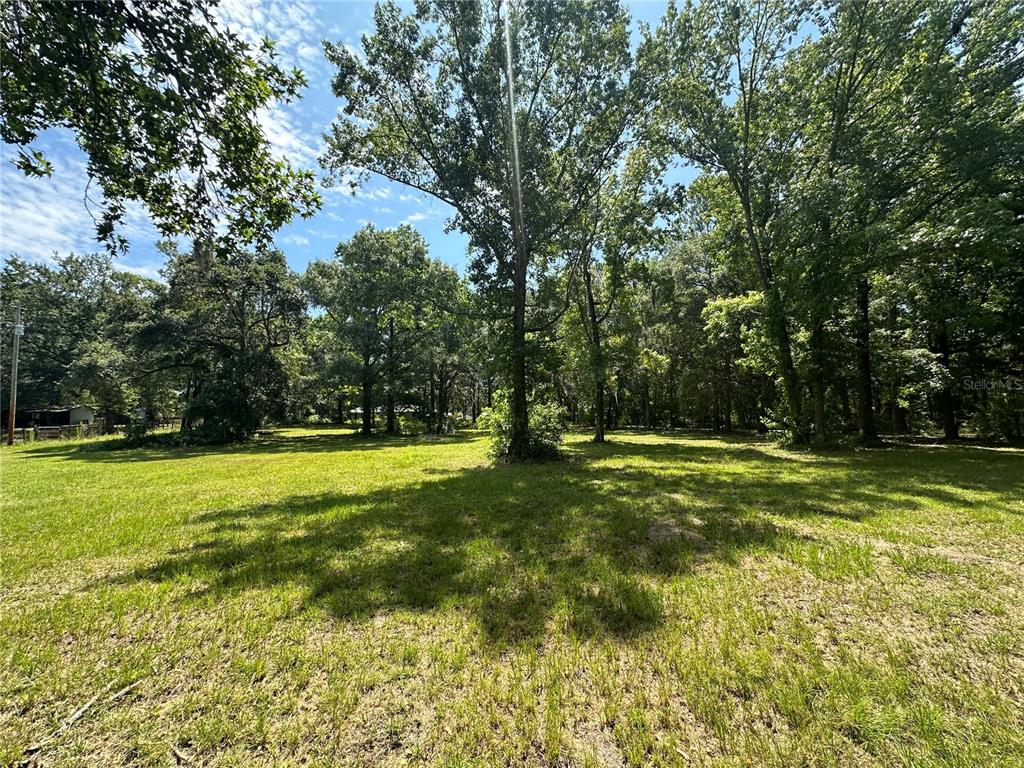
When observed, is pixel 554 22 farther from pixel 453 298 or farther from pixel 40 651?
pixel 40 651

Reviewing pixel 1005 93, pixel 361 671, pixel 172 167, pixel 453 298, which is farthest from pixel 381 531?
pixel 1005 93

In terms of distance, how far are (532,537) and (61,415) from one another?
2282 inches

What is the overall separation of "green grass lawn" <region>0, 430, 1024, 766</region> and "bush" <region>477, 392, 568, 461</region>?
21.2 feet

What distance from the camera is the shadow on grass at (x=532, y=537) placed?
11.4ft

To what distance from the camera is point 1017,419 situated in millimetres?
17078

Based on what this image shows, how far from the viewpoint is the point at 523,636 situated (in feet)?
9.70

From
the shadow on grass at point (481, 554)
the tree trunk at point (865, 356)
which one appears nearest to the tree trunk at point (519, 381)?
the shadow on grass at point (481, 554)

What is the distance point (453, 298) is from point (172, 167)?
10384 mm

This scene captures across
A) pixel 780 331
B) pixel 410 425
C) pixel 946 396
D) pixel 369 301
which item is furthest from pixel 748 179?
pixel 410 425

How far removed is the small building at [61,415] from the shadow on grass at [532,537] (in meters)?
49.8

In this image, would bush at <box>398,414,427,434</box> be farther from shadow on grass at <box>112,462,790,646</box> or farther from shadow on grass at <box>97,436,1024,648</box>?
shadow on grass at <box>112,462,790,646</box>

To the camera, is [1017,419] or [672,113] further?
[1017,419]
